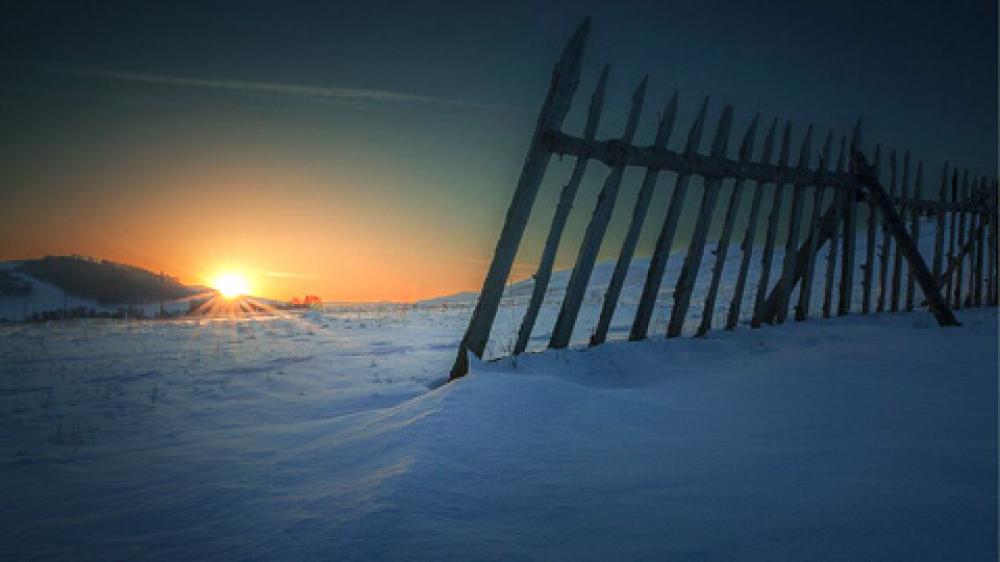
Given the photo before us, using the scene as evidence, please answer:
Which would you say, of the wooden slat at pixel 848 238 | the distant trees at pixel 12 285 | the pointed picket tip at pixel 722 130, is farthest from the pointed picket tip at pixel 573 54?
the distant trees at pixel 12 285

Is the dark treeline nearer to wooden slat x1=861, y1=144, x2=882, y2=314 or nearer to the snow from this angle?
the snow

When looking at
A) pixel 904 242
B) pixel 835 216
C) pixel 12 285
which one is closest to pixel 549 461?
pixel 835 216

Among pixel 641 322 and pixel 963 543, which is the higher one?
pixel 641 322

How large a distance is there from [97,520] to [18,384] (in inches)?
170

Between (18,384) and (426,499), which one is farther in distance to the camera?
(18,384)

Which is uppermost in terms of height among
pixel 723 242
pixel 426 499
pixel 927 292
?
pixel 723 242

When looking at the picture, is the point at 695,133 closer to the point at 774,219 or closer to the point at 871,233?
the point at 774,219

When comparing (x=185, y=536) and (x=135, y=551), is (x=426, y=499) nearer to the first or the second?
(x=185, y=536)

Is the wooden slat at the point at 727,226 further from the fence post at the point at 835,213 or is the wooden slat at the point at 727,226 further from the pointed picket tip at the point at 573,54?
the pointed picket tip at the point at 573,54

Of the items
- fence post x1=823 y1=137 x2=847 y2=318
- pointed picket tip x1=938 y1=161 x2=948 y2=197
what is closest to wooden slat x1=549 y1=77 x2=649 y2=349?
fence post x1=823 y1=137 x2=847 y2=318

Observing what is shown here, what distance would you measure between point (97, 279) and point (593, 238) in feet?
110

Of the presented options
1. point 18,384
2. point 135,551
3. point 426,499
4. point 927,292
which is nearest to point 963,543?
point 426,499

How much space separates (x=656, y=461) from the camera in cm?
204

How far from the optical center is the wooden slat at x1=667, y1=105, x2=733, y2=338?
502 cm
